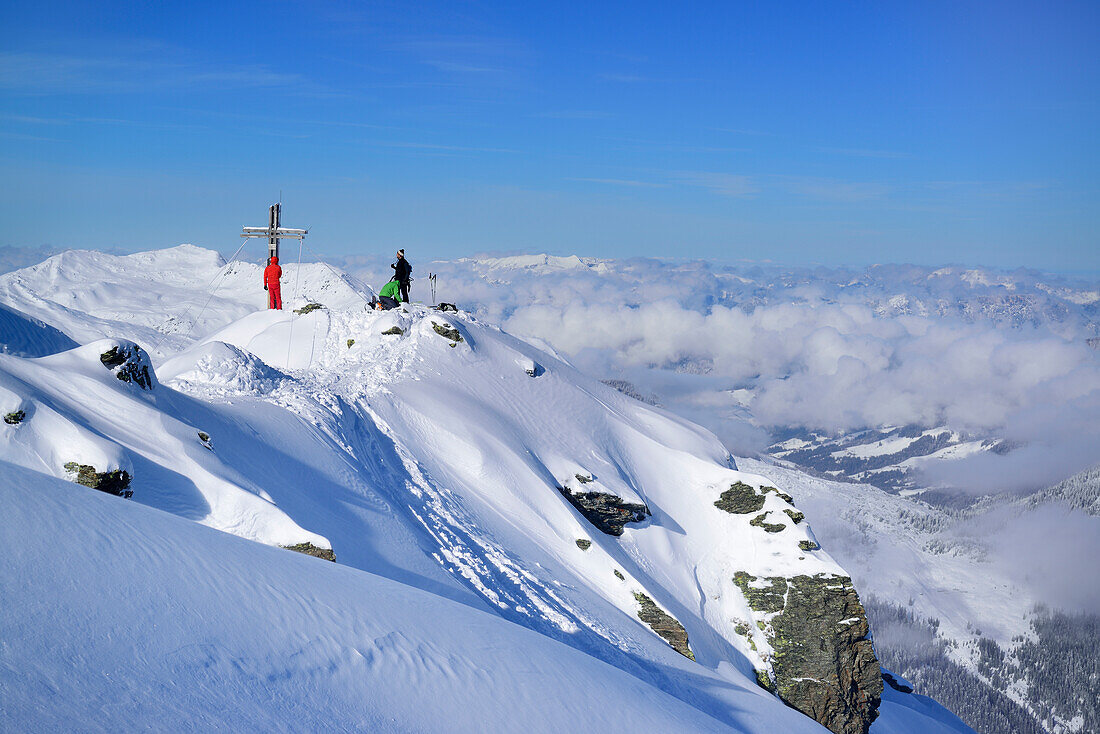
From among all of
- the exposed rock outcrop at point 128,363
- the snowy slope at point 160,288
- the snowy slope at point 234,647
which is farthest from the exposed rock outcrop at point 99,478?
the snowy slope at point 160,288

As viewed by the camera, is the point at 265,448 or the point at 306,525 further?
the point at 265,448

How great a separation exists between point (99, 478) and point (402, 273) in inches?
1019

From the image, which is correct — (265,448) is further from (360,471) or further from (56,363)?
(56,363)

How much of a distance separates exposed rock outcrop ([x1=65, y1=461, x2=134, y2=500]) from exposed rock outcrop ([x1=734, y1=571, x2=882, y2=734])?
2831 cm

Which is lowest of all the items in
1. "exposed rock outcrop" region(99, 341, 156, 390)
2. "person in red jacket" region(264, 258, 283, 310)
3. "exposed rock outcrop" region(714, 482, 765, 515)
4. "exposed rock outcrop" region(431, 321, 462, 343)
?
"exposed rock outcrop" region(714, 482, 765, 515)

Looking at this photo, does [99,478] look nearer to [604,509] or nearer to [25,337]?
[25,337]

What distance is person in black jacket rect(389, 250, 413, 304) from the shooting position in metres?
37.5

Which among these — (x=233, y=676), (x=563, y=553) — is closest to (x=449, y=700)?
(x=233, y=676)

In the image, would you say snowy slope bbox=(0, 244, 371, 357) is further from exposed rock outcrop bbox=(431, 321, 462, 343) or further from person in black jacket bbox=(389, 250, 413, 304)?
exposed rock outcrop bbox=(431, 321, 462, 343)

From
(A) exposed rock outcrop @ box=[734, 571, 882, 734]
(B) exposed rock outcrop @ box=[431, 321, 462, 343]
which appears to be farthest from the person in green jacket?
(A) exposed rock outcrop @ box=[734, 571, 882, 734]

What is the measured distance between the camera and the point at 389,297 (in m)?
41.2

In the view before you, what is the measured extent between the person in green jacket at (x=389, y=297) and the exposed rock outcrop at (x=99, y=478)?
2624 centimetres

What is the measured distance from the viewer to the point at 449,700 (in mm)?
8047

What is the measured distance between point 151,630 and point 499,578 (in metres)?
17.2
